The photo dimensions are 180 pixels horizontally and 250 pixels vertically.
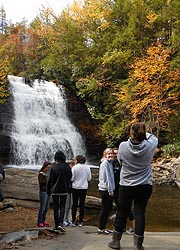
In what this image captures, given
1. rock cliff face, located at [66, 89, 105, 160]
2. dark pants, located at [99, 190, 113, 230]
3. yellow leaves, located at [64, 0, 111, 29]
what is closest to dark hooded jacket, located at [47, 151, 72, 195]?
dark pants, located at [99, 190, 113, 230]

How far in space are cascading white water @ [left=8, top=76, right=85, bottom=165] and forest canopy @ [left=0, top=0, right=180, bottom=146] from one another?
5.25ft

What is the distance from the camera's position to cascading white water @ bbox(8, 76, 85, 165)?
22.0 m

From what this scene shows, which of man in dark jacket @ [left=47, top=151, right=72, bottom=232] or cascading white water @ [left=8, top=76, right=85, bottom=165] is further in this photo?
cascading white water @ [left=8, top=76, right=85, bottom=165]

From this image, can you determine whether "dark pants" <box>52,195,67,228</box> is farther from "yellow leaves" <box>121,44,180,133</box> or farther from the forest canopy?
"yellow leaves" <box>121,44,180,133</box>

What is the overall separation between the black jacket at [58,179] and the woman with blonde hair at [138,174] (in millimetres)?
2009

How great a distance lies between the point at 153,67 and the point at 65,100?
8.49 metres

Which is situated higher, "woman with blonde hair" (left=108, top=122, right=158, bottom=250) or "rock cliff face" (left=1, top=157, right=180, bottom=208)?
"woman with blonde hair" (left=108, top=122, right=158, bottom=250)

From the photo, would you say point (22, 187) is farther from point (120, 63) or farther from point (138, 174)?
point (120, 63)

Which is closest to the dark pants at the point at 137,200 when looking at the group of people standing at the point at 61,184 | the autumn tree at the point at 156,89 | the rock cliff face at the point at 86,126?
the group of people standing at the point at 61,184

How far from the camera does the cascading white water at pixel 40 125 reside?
72.3ft

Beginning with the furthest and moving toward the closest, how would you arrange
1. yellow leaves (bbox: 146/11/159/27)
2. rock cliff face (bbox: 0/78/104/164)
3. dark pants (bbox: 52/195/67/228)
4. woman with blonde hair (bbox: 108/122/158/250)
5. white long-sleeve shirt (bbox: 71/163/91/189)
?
yellow leaves (bbox: 146/11/159/27) < rock cliff face (bbox: 0/78/104/164) < white long-sleeve shirt (bbox: 71/163/91/189) < dark pants (bbox: 52/195/67/228) < woman with blonde hair (bbox: 108/122/158/250)

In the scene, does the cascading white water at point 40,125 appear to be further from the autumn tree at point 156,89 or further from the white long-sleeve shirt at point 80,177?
the white long-sleeve shirt at point 80,177

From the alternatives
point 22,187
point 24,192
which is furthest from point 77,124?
point 24,192

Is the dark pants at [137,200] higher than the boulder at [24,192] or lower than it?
higher
